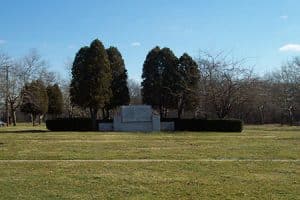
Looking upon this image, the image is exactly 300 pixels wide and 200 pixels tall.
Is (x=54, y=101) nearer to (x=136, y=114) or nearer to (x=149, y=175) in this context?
(x=136, y=114)

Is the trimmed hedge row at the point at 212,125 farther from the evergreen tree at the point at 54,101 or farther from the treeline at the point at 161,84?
the evergreen tree at the point at 54,101

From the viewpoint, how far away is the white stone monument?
4469 cm

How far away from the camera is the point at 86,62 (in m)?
46.6

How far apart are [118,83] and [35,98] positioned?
23.5m

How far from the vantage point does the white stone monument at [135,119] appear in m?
44.7

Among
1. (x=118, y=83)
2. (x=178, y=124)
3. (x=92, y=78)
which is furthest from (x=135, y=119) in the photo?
(x=118, y=83)

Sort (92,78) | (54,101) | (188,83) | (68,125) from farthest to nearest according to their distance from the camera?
(54,101) < (188,83) < (92,78) < (68,125)

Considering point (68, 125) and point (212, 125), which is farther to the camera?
point (68, 125)

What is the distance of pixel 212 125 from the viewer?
4256 cm

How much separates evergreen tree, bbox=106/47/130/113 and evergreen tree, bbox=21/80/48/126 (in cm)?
2169

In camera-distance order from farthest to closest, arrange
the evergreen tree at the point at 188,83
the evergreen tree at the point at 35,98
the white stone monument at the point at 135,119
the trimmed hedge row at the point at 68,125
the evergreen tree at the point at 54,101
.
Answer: the evergreen tree at the point at 54,101, the evergreen tree at the point at 35,98, the evergreen tree at the point at 188,83, the trimmed hedge row at the point at 68,125, the white stone monument at the point at 135,119

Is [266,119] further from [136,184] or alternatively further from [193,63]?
[136,184]

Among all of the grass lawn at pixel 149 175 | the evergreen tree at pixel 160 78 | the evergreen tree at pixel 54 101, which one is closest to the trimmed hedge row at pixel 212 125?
the evergreen tree at pixel 160 78

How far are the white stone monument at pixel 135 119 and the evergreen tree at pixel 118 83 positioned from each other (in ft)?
14.6
